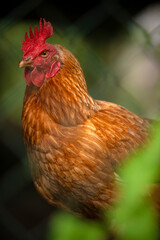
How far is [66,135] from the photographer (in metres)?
1.26

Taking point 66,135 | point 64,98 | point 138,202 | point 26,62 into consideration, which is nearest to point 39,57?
point 26,62

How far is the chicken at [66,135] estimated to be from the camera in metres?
1.25

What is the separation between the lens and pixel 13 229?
7.06 ft

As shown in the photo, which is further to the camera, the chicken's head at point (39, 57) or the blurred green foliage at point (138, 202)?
the chicken's head at point (39, 57)

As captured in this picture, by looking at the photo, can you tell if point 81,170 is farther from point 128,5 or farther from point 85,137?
point 128,5

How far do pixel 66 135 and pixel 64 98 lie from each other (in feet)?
0.47

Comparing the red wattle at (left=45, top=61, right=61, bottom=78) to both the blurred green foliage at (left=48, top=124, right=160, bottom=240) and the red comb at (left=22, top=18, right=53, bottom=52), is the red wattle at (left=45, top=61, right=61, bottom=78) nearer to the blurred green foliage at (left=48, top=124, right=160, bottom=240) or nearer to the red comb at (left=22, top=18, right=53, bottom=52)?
the red comb at (left=22, top=18, right=53, bottom=52)

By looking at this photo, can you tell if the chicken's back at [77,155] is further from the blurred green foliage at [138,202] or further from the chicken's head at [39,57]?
the blurred green foliage at [138,202]

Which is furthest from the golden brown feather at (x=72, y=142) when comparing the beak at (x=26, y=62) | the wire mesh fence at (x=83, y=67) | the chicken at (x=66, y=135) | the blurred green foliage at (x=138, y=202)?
the blurred green foliage at (x=138, y=202)

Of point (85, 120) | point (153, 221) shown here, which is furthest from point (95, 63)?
point (153, 221)

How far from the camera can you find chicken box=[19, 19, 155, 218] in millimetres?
1245

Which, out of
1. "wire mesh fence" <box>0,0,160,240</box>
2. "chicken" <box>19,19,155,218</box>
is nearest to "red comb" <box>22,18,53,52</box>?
"chicken" <box>19,19,155,218</box>

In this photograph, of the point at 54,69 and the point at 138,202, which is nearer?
the point at 138,202

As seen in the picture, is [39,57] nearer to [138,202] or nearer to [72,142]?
[72,142]
